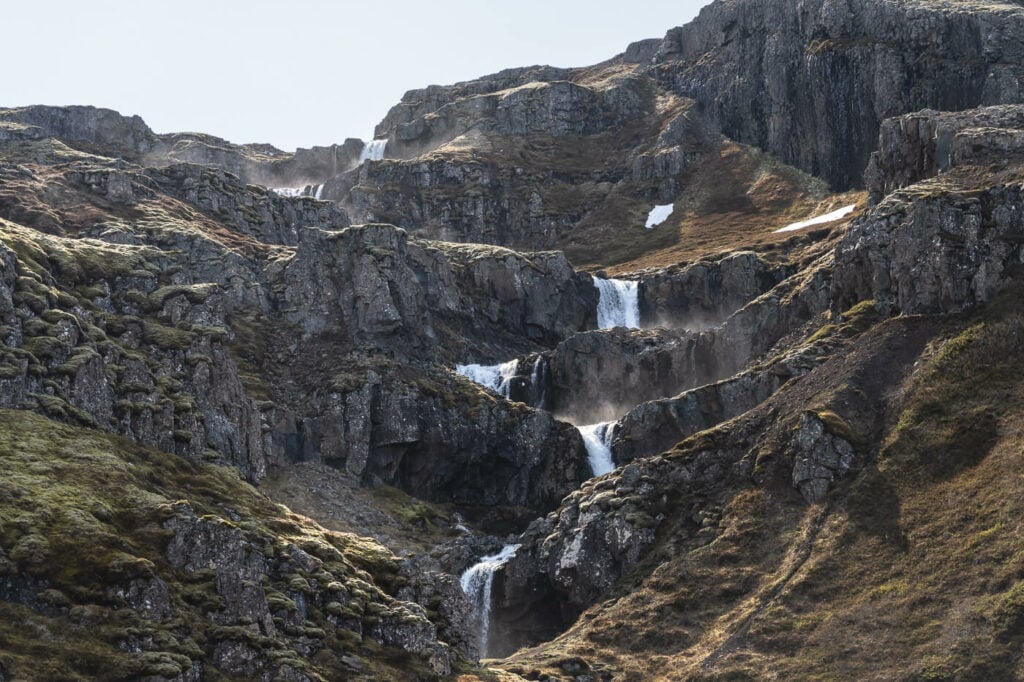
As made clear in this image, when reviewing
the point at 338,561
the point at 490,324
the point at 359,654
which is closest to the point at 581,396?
the point at 490,324

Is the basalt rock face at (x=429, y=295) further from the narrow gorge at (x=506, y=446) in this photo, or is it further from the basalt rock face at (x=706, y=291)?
the basalt rock face at (x=706, y=291)

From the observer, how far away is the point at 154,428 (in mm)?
85812

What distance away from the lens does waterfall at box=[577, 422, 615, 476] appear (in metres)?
121

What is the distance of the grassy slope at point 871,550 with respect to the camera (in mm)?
78688

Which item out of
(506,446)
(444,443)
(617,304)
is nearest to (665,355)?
(506,446)

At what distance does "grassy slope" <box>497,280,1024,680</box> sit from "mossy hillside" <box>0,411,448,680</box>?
53.0 ft

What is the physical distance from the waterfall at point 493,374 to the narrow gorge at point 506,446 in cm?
63

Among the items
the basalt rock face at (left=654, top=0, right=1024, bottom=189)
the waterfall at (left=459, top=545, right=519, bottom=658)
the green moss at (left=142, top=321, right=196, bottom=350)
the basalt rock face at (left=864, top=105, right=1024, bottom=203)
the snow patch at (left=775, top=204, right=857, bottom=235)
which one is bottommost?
the waterfall at (left=459, top=545, right=519, bottom=658)

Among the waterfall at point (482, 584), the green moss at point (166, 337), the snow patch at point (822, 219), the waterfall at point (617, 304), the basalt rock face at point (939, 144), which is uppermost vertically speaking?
the basalt rock face at point (939, 144)

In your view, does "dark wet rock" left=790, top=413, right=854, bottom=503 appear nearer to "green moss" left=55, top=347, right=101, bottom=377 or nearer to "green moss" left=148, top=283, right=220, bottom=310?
"green moss" left=55, top=347, right=101, bottom=377

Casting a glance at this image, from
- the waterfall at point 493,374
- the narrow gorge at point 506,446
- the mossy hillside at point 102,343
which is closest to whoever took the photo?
the narrow gorge at point 506,446

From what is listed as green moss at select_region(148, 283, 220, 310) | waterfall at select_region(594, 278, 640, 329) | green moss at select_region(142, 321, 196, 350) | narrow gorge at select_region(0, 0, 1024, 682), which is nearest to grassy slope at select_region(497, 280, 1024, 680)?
narrow gorge at select_region(0, 0, 1024, 682)

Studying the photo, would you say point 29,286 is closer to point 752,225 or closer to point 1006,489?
point 1006,489

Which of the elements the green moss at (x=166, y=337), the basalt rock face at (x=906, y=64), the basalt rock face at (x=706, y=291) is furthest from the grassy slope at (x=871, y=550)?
the basalt rock face at (x=906, y=64)
